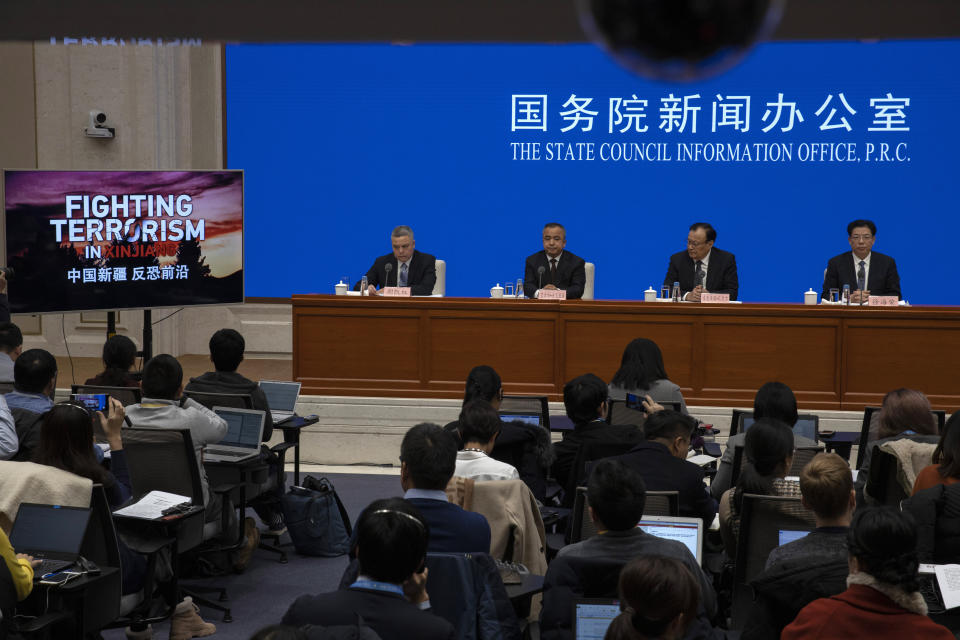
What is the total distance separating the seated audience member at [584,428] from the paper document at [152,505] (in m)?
1.66

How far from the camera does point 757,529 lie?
347 centimetres

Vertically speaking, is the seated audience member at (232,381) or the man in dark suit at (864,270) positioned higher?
the man in dark suit at (864,270)

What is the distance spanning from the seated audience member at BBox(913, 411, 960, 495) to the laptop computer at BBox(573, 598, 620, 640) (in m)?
1.41

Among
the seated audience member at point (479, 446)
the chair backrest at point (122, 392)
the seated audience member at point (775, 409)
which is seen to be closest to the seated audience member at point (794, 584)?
the seated audience member at point (479, 446)

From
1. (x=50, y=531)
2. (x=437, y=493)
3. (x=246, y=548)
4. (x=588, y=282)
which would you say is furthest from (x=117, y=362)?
(x=588, y=282)

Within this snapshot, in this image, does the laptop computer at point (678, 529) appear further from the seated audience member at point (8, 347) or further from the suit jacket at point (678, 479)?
the seated audience member at point (8, 347)

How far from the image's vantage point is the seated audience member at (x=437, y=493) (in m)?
3.04

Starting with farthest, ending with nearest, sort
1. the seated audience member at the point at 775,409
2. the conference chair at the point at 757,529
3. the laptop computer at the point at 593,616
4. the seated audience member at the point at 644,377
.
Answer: the seated audience member at the point at 644,377 < the seated audience member at the point at 775,409 < the conference chair at the point at 757,529 < the laptop computer at the point at 593,616

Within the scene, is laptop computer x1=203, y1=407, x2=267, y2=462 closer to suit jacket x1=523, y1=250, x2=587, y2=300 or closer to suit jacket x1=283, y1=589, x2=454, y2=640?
suit jacket x1=283, y1=589, x2=454, y2=640

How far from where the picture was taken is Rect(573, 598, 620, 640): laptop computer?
8.58 ft

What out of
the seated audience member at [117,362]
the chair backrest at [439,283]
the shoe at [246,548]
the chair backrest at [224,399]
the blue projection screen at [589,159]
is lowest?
the shoe at [246,548]

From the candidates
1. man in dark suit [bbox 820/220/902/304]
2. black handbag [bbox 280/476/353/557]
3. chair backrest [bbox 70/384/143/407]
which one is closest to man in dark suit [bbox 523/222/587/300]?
man in dark suit [bbox 820/220/902/304]

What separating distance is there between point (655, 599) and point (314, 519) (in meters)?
3.65

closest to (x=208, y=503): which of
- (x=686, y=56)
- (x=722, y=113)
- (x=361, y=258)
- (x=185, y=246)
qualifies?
(x=185, y=246)
